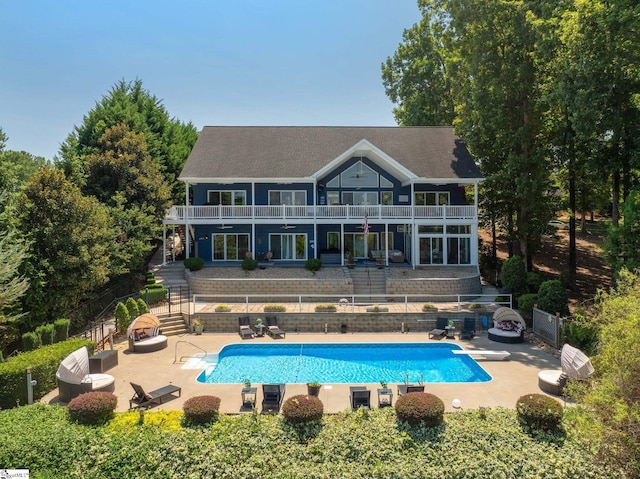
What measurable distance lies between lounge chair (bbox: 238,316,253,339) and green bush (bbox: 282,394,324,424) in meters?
A: 9.35

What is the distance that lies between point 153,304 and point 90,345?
7480mm

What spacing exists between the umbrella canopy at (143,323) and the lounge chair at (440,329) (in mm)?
12843

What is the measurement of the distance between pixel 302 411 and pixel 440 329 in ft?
A: 38.3

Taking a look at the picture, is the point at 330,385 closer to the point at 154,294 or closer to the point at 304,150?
the point at 154,294

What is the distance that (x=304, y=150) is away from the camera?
31.8 metres

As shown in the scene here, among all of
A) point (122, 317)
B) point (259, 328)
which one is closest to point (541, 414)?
point (259, 328)

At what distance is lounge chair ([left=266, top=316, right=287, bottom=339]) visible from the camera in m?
19.3

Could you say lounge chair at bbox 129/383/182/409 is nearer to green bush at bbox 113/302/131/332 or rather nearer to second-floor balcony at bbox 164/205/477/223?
green bush at bbox 113/302/131/332

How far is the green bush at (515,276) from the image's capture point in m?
23.2

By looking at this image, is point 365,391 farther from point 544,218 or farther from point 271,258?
point 544,218

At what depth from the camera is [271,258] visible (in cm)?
2900

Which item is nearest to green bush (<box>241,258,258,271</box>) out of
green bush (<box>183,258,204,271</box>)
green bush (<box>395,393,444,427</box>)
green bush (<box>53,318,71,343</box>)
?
green bush (<box>183,258,204,271</box>)

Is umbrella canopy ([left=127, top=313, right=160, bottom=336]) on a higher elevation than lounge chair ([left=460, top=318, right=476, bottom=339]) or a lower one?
higher

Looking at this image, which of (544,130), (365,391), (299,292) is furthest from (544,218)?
(365,391)
